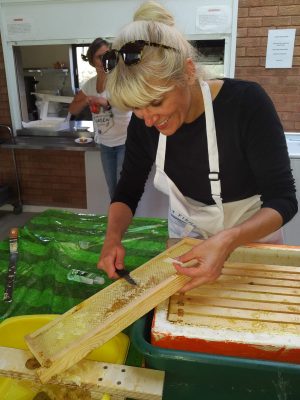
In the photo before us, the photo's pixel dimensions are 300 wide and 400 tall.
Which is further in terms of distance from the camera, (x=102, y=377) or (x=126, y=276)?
(x=126, y=276)

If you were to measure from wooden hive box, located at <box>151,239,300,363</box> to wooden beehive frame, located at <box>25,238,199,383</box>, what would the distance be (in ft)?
0.14

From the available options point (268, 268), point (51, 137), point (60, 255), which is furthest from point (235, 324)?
point (51, 137)

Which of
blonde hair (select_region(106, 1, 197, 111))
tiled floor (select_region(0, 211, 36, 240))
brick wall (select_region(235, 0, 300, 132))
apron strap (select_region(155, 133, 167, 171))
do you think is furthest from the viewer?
tiled floor (select_region(0, 211, 36, 240))

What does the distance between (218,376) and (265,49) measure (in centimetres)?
313

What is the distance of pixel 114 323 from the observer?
80 centimetres

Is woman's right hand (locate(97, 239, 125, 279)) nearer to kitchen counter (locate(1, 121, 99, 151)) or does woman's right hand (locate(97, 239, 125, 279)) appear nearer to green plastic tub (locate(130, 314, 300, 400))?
green plastic tub (locate(130, 314, 300, 400))

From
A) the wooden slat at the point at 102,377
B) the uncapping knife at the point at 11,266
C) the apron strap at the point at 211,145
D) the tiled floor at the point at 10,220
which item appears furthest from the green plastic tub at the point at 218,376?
the tiled floor at the point at 10,220

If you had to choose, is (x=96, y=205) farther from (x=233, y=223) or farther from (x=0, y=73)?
(x=233, y=223)

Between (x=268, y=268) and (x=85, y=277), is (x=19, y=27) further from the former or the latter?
(x=268, y=268)

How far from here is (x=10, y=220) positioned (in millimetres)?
4039

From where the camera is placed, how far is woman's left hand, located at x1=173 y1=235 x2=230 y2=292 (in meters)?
0.87

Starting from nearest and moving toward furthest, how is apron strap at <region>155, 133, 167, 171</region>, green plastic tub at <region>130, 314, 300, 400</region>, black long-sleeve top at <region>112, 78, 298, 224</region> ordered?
green plastic tub at <region>130, 314, 300, 400</region>, black long-sleeve top at <region>112, 78, 298, 224</region>, apron strap at <region>155, 133, 167, 171</region>

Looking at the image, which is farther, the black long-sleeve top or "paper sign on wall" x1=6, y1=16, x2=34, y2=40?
"paper sign on wall" x1=6, y1=16, x2=34, y2=40

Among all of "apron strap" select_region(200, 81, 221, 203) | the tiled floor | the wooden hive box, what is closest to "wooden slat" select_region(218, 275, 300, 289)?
the wooden hive box
